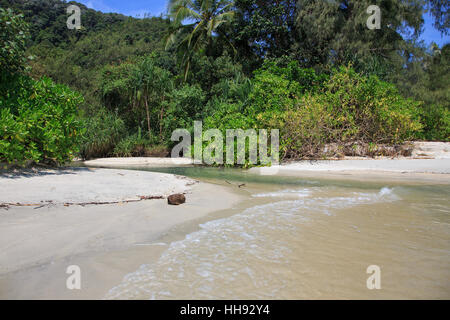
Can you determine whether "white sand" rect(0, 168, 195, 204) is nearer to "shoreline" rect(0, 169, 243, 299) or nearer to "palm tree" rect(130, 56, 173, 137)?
"shoreline" rect(0, 169, 243, 299)

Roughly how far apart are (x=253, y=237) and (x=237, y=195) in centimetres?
279

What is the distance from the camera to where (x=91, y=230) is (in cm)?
365

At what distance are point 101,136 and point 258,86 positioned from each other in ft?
32.1

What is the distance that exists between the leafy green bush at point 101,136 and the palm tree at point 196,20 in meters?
5.87

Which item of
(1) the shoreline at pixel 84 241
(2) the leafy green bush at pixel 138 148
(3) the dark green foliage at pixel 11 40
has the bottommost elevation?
(1) the shoreline at pixel 84 241

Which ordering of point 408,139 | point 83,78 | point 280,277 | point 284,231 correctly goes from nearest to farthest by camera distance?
1. point 280,277
2. point 284,231
3. point 408,139
4. point 83,78

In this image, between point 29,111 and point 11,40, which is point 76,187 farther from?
point 11,40

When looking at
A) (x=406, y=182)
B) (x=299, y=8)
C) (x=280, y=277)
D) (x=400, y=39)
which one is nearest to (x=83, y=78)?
(x=299, y=8)

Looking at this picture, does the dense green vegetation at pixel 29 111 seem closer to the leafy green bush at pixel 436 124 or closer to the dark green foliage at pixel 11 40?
the dark green foliage at pixel 11 40

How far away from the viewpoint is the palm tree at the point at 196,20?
67.9 ft

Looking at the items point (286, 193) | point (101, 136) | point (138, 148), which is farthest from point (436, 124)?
point (101, 136)

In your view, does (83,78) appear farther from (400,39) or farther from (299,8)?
(400,39)

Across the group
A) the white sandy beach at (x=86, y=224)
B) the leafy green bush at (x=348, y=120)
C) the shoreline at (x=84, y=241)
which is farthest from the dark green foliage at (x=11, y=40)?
the leafy green bush at (x=348, y=120)

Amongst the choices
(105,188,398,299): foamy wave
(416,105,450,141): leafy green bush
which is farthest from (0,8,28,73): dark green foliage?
(416,105,450,141): leafy green bush
